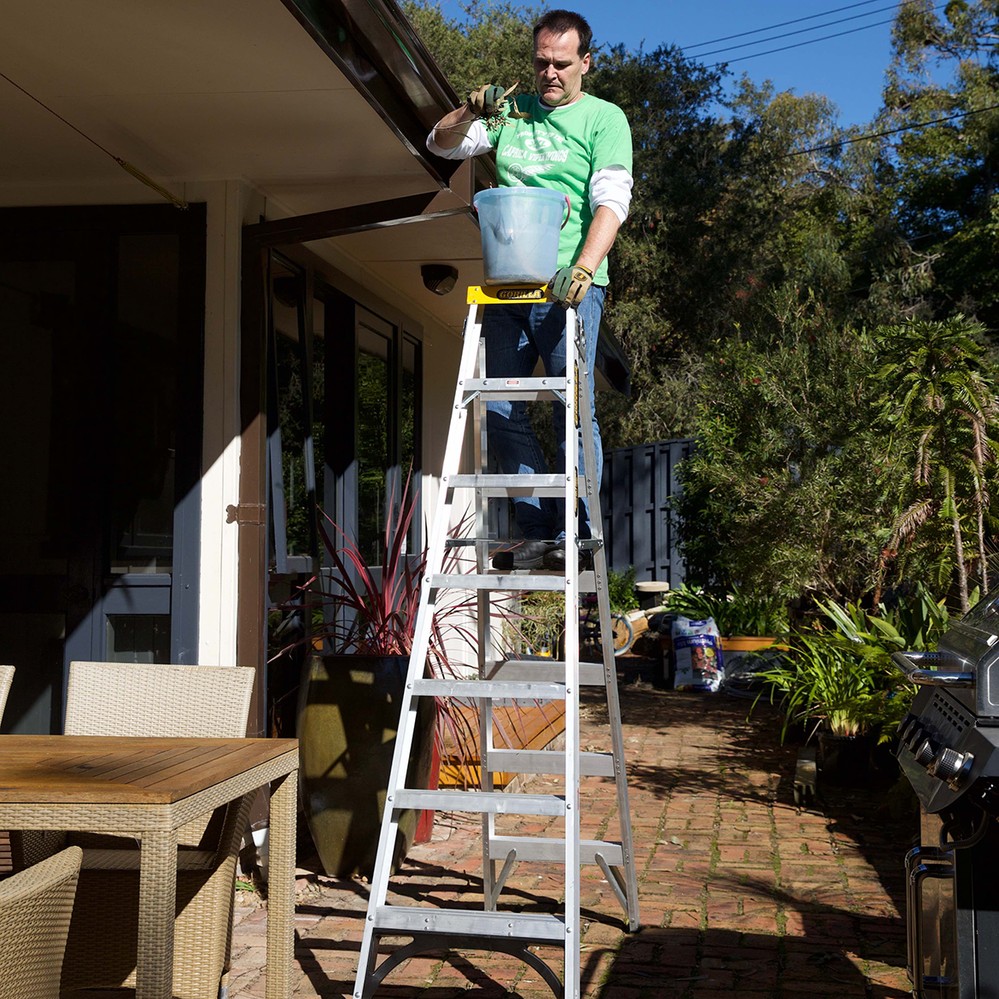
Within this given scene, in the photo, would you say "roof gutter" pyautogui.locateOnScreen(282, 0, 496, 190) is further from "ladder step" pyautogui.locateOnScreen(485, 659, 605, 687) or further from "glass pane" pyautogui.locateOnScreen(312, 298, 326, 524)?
"ladder step" pyautogui.locateOnScreen(485, 659, 605, 687)

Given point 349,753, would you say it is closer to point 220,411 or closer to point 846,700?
point 220,411

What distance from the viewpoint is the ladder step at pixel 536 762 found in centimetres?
320

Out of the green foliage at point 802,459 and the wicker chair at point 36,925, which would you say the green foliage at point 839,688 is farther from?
the wicker chair at point 36,925

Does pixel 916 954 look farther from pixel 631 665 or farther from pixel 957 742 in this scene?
pixel 631 665

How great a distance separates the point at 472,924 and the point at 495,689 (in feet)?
1.76

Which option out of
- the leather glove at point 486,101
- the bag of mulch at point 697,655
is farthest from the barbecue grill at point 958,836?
the bag of mulch at point 697,655

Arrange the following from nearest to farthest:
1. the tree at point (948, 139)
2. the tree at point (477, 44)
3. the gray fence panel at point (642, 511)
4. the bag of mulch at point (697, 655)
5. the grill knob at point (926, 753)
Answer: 1. the grill knob at point (926, 753)
2. the bag of mulch at point (697, 655)
3. the gray fence panel at point (642, 511)
4. the tree at point (477, 44)
5. the tree at point (948, 139)

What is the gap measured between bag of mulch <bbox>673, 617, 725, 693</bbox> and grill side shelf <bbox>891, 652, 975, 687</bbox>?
21.4 ft

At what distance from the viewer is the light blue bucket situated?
2723 mm

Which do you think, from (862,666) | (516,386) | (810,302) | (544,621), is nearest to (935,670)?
(516,386)

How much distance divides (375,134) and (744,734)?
4664 millimetres

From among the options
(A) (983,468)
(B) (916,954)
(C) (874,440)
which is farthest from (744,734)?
(B) (916,954)

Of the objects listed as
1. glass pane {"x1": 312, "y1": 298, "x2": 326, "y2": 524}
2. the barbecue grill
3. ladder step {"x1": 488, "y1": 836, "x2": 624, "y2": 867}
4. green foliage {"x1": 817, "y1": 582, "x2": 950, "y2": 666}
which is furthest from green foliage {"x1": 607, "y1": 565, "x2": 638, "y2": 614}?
the barbecue grill

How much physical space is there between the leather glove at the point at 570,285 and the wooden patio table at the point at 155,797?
53.3 inches
